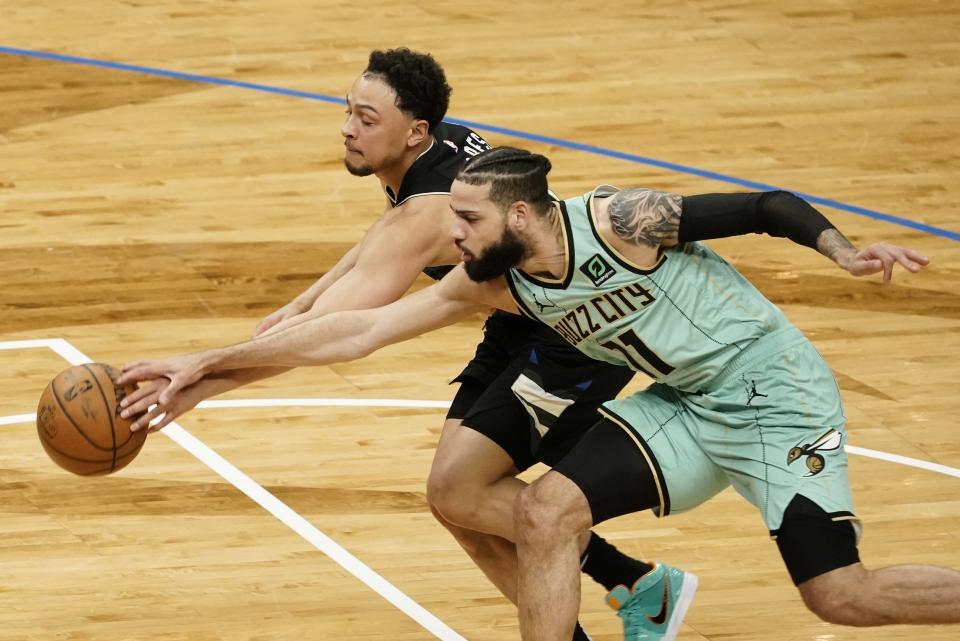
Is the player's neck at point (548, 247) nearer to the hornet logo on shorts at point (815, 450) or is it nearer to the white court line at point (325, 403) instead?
the hornet logo on shorts at point (815, 450)

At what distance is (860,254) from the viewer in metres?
4.77

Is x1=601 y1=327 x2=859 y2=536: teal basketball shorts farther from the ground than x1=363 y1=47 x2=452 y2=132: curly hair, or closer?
closer

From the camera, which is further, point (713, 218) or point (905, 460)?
point (905, 460)

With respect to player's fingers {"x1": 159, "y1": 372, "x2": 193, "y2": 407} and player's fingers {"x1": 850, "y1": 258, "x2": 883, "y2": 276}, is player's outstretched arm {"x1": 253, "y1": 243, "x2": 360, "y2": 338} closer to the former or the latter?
player's fingers {"x1": 159, "y1": 372, "x2": 193, "y2": 407}

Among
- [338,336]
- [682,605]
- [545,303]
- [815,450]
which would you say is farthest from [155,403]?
[815,450]

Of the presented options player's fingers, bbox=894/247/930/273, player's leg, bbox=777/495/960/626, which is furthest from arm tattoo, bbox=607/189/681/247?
player's leg, bbox=777/495/960/626

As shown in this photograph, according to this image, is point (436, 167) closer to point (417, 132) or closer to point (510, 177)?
point (417, 132)

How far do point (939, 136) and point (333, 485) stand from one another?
615cm

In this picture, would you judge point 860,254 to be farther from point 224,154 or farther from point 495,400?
point 224,154

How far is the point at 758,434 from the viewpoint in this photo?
5.15m

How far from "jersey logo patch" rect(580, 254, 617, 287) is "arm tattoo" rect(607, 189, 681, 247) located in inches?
3.9

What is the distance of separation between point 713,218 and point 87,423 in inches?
82.6

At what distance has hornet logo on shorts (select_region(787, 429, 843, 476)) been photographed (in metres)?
5.09

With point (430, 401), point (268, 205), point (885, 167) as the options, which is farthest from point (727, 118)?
point (430, 401)
